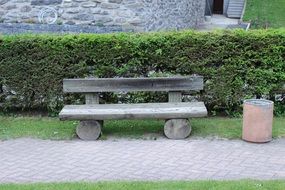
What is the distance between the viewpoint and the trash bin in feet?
22.4

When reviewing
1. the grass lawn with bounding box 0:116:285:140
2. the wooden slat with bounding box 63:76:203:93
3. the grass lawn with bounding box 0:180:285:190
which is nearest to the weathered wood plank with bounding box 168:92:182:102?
the wooden slat with bounding box 63:76:203:93

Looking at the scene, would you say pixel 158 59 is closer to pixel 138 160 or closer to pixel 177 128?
pixel 177 128

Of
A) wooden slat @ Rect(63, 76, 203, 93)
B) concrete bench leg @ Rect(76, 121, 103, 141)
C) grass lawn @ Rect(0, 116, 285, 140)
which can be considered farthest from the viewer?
wooden slat @ Rect(63, 76, 203, 93)

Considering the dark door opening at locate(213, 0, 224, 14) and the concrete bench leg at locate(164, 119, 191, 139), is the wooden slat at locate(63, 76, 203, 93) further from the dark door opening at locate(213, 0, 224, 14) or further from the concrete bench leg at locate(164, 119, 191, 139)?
the dark door opening at locate(213, 0, 224, 14)

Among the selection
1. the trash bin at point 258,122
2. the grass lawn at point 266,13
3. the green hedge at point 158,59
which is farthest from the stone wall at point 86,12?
the grass lawn at point 266,13

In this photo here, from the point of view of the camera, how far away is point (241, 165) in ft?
19.3

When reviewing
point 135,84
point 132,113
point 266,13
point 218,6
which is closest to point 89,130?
point 132,113

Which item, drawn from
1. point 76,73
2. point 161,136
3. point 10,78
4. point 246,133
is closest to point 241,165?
point 246,133

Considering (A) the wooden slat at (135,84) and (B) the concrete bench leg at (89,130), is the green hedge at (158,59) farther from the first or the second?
(B) the concrete bench leg at (89,130)

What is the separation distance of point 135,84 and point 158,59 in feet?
2.11

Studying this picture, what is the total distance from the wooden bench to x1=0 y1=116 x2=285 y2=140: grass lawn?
0.26m

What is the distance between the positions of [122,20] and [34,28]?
215cm

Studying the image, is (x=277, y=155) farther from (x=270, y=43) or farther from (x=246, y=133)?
(x=270, y=43)

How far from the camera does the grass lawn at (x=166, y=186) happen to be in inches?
198
